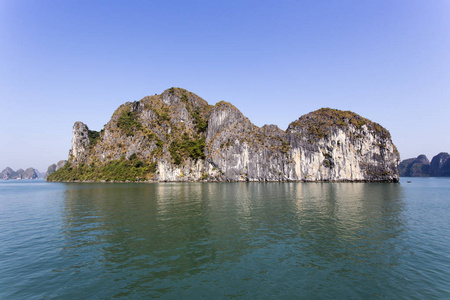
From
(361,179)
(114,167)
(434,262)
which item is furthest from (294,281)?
(114,167)

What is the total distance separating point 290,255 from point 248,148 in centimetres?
14510

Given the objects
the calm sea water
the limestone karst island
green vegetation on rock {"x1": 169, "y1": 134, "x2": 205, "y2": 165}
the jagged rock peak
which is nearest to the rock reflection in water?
the calm sea water

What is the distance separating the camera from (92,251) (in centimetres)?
1875

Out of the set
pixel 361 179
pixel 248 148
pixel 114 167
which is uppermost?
pixel 248 148

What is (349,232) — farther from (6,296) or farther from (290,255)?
(6,296)

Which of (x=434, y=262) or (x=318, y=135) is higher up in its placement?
(x=318, y=135)

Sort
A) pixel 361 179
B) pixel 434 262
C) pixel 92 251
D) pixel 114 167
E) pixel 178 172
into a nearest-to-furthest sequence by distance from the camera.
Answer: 1. pixel 434 262
2. pixel 92 251
3. pixel 361 179
4. pixel 178 172
5. pixel 114 167

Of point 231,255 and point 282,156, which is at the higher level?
point 282,156

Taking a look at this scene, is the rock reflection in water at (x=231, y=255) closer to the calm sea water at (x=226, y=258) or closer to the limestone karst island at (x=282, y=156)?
the calm sea water at (x=226, y=258)

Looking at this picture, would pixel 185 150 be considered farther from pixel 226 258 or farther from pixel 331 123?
pixel 226 258

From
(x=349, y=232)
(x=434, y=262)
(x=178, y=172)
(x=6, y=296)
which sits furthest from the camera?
(x=178, y=172)

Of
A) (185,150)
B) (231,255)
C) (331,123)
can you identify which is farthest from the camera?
(185,150)

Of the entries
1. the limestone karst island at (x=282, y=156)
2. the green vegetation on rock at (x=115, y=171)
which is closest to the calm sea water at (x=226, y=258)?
the limestone karst island at (x=282, y=156)

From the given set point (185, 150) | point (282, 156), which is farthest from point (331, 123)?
Result: point (185, 150)
